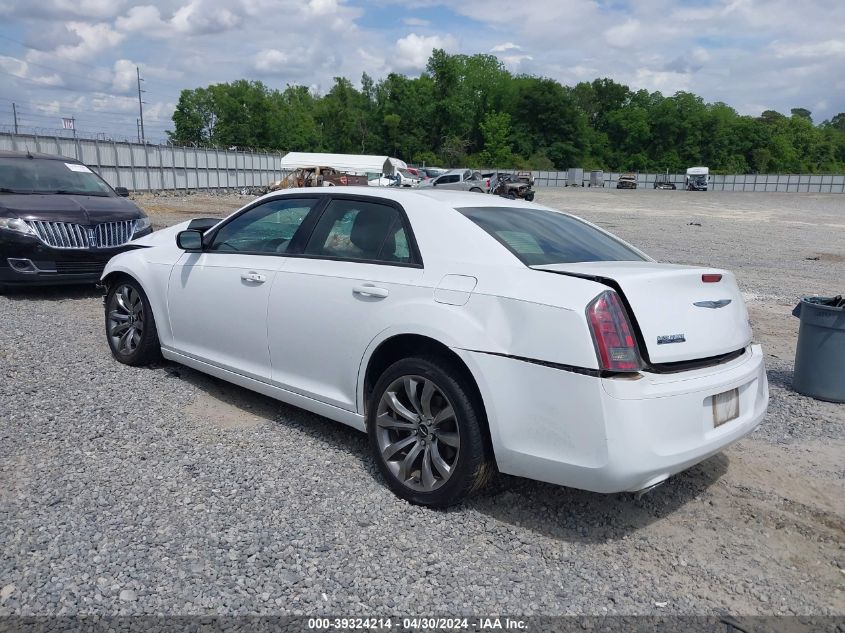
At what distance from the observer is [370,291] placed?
12.9 ft

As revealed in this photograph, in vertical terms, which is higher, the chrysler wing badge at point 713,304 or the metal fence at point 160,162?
the metal fence at point 160,162

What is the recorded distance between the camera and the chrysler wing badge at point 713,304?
350cm

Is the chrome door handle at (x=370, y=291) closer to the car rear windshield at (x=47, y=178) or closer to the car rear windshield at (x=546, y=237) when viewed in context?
the car rear windshield at (x=546, y=237)

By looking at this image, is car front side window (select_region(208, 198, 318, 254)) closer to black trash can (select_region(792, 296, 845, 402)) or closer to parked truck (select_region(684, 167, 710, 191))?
black trash can (select_region(792, 296, 845, 402))

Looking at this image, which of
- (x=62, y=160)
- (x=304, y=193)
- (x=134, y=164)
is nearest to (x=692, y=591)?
(x=304, y=193)

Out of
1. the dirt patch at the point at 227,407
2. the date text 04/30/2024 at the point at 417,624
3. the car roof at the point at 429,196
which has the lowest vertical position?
the date text 04/30/2024 at the point at 417,624

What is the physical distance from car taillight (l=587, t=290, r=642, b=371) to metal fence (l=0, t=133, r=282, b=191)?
88.1 ft

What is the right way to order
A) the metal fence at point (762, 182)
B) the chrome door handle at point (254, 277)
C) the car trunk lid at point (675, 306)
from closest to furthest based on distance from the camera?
the car trunk lid at point (675, 306)
the chrome door handle at point (254, 277)
the metal fence at point (762, 182)

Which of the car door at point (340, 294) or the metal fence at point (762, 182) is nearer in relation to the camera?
the car door at point (340, 294)

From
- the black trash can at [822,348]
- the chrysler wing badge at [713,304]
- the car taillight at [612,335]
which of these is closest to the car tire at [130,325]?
the car taillight at [612,335]

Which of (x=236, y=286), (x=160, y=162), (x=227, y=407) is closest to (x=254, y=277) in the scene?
(x=236, y=286)

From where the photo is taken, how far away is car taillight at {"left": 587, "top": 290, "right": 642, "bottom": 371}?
309 centimetres

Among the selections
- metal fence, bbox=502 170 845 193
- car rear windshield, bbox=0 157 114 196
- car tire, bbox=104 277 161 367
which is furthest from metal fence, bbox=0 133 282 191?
metal fence, bbox=502 170 845 193

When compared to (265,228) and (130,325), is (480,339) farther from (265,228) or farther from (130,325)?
(130,325)
